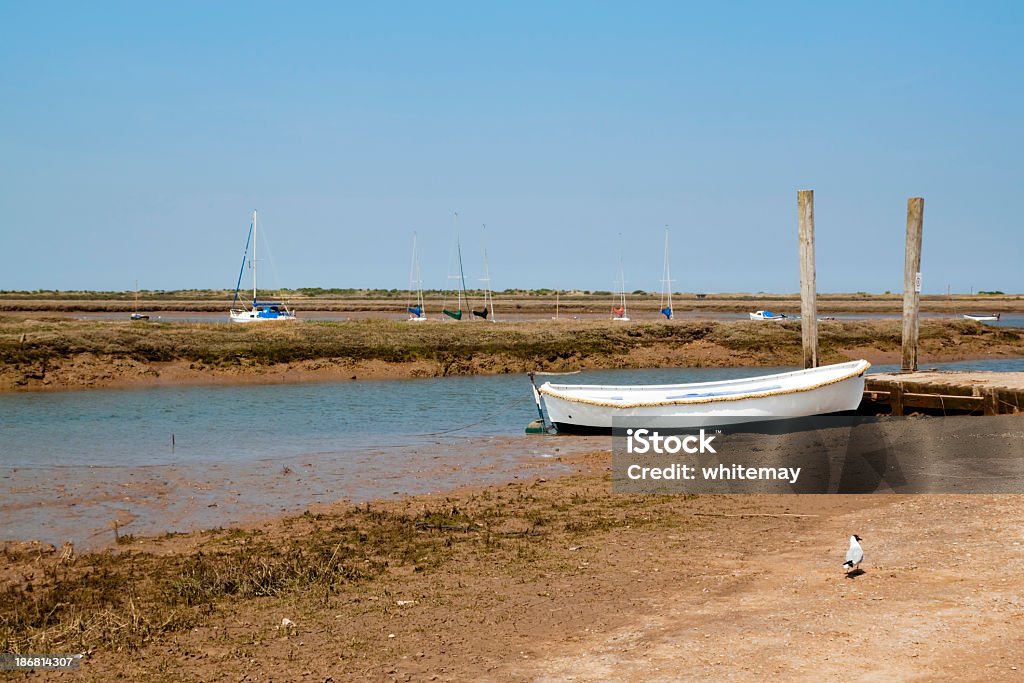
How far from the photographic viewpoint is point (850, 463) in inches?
737

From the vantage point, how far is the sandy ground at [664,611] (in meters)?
8.84

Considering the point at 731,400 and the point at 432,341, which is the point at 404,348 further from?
the point at 731,400

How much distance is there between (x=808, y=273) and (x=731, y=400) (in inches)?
232

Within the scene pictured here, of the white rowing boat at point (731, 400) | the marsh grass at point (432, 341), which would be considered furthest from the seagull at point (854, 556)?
the marsh grass at point (432, 341)

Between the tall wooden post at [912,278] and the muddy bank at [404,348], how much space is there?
68.0ft

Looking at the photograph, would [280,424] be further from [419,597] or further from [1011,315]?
[1011,315]

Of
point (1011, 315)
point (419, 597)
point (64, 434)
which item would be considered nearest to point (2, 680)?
point (419, 597)

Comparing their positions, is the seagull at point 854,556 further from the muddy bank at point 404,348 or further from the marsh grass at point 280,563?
the muddy bank at point 404,348

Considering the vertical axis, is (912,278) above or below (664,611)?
above

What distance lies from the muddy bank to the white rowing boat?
18844 mm

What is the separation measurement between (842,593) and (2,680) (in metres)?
8.25

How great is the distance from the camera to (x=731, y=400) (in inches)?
908

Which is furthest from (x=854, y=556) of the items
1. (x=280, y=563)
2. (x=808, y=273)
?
(x=808, y=273)

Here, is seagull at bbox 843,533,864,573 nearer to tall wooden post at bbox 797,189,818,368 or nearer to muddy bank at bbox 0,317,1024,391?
tall wooden post at bbox 797,189,818,368
